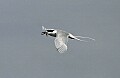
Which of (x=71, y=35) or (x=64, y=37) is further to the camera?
(x=71, y=35)

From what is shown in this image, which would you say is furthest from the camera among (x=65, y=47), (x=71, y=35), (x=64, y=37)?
(x=71, y=35)

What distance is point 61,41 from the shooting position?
24.6 m

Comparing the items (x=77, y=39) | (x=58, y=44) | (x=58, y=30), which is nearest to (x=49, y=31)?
(x=58, y=30)

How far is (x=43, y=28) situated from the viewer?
28.5 metres

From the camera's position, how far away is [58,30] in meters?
27.8

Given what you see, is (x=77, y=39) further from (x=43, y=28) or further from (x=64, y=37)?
(x=43, y=28)

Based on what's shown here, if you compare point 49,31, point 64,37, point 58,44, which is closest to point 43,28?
point 49,31

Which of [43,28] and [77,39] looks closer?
[77,39]

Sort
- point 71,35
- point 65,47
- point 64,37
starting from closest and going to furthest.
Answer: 1. point 65,47
2. point 64,37
3. point 71,35

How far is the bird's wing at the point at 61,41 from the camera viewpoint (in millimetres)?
22320

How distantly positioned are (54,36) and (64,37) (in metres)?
1.05

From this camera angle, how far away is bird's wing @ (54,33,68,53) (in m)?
22.3

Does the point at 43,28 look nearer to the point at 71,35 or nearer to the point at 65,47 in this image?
the point at 71,35

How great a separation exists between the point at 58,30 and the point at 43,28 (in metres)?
1.45
